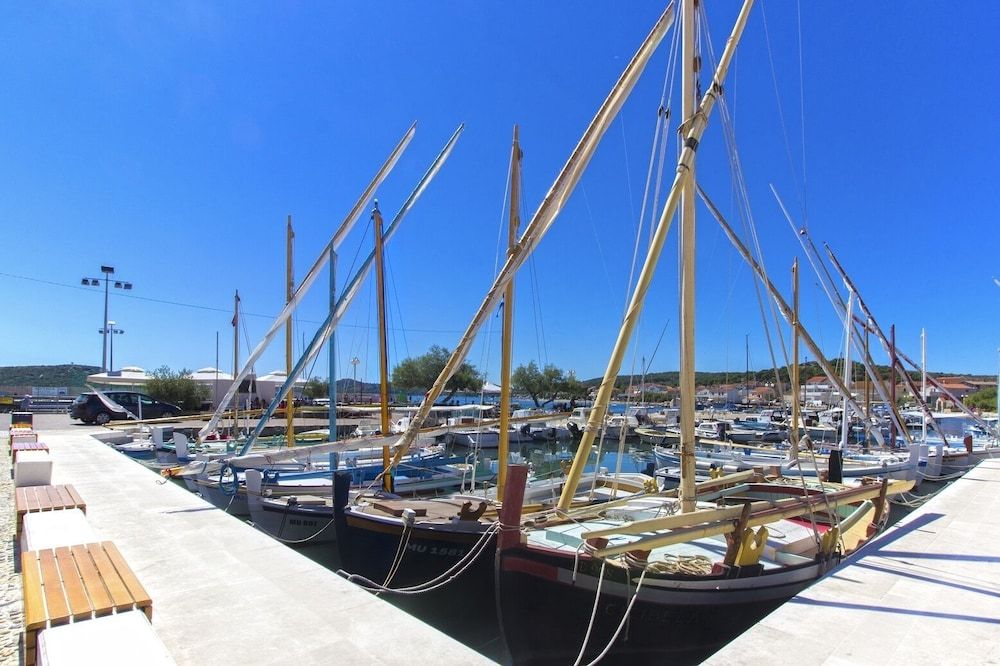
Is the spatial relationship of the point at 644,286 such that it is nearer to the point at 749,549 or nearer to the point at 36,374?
the point at 749,549

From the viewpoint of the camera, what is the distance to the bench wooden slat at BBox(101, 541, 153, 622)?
4172 mm

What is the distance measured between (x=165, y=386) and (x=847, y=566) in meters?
46.6

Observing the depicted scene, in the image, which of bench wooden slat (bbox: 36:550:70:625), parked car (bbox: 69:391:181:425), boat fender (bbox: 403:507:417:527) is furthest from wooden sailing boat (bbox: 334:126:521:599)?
parked car (bbox: 69:391:181:425)

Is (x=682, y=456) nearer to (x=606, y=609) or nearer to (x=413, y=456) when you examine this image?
(x=606, y=609)

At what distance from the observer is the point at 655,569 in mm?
6660

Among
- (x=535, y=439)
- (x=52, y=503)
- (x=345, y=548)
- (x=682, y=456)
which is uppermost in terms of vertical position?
(x=682, y=456)

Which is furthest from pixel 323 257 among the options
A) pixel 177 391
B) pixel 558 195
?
pixel 177 391

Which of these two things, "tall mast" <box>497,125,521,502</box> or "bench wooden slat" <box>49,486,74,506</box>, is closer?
"bench wooden slat" <box>49,486,74,506</box>

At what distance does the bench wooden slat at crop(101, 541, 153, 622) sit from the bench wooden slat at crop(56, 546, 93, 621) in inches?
10.5

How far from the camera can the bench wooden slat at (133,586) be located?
4.17 meters

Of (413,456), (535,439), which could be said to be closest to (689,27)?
(413,456)

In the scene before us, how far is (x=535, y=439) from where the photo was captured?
1850 inches

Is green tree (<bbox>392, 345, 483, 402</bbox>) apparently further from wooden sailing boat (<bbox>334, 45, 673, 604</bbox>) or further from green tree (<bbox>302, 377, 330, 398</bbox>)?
wooden sailing boat (<bbox>334, 45, 673, 604</bbox>)

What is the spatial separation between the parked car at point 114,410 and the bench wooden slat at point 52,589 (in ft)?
101
